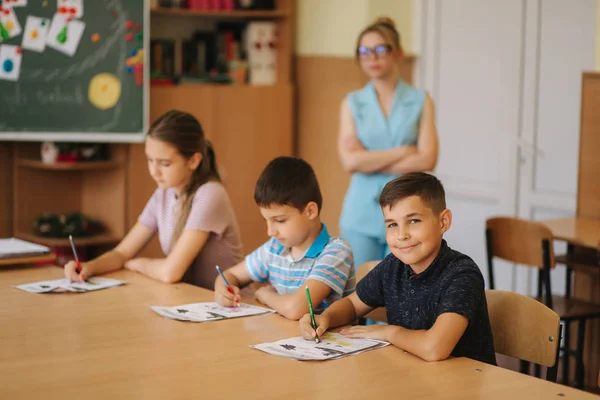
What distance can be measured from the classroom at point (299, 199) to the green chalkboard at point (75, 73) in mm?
11

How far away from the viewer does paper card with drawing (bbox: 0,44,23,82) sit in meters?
4.73

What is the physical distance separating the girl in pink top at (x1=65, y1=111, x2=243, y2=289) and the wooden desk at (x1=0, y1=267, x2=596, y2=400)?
55 cm

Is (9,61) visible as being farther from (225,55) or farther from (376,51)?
(376,51)

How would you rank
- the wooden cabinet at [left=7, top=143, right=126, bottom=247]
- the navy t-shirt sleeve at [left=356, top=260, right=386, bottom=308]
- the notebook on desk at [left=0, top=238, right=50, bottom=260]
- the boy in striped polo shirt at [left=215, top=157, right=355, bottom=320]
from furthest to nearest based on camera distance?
1. the wooden cabinet at [left=7, top=143, right=126, bottom=247]
2. the notebook on desk at [left=0, top=238, right=50, bottom=260]
3. the boy in striped polo shirt at [left=215, top=157, right=355, bottom=320]
4. the navy t-shirt sleeve at [left=356, top=260, right=386, bottom=308]

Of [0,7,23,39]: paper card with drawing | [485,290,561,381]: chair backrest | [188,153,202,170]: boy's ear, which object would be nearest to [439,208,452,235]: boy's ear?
[485,290,561,381]: chair backrest

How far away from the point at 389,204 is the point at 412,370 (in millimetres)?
423

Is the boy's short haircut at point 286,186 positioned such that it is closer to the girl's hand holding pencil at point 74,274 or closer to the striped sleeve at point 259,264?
the striped sleeve at point 259,264

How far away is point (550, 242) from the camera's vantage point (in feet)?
11.3

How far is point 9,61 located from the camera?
4.75 m

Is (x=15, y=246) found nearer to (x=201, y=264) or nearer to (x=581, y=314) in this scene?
(x=201, y=264)

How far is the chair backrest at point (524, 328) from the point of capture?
2004 mm

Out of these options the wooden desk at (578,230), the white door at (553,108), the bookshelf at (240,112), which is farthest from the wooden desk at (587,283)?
the bookshelf at (240,112)

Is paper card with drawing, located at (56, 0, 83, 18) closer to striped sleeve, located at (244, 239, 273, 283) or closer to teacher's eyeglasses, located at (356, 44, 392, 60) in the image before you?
teacher's eyeglasses, located at (356, 44, 392, 60)

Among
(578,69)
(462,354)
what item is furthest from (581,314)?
(462,354)
